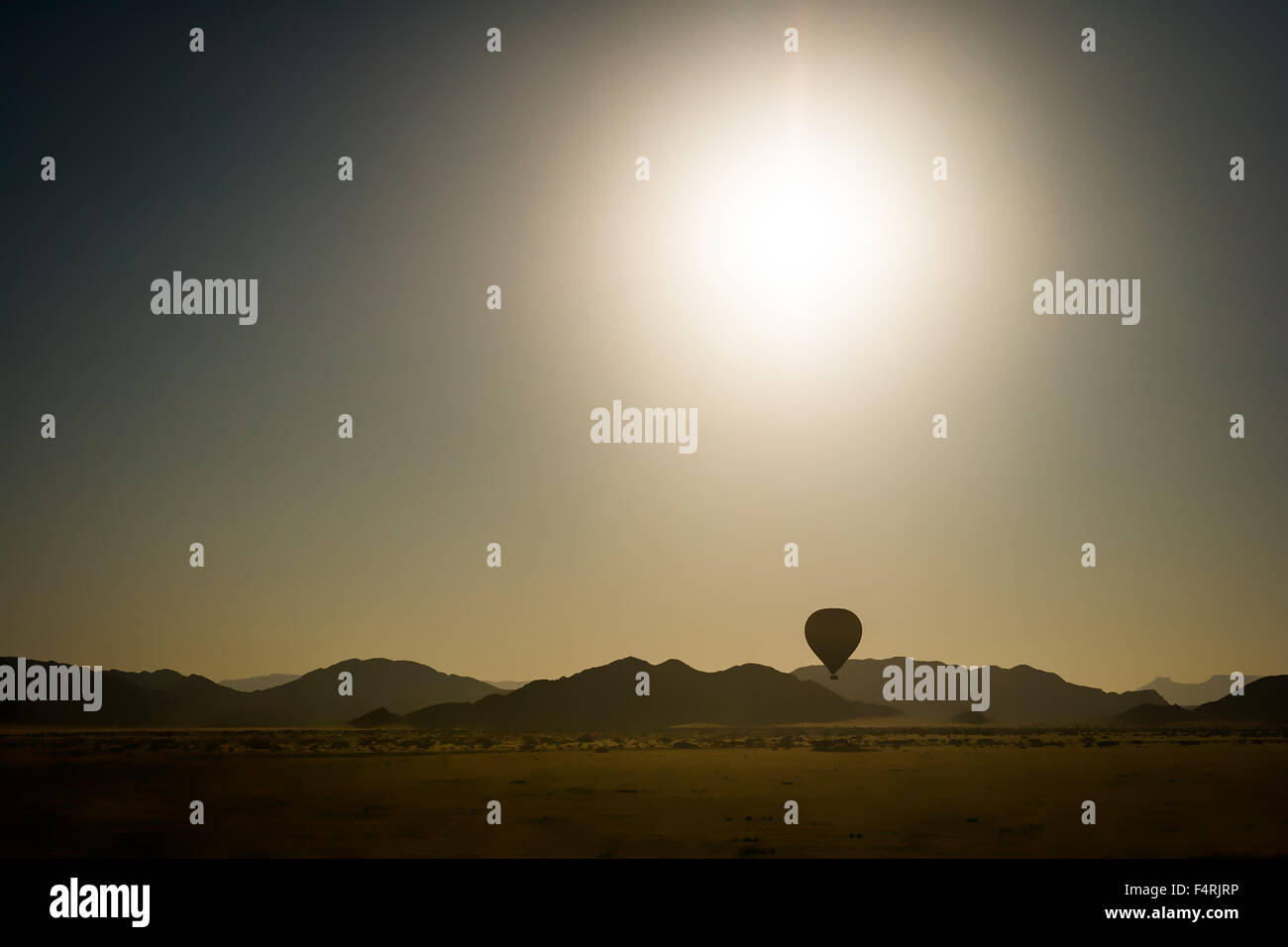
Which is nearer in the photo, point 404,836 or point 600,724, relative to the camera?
point 404,836

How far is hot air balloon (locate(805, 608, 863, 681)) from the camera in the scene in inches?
3125

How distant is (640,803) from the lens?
4412cm

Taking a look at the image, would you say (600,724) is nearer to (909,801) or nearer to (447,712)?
(447,712)

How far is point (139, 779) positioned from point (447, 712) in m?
125

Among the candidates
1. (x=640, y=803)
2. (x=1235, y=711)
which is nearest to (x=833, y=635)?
(x=640, y=803)

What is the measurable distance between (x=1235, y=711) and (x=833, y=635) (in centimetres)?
12100

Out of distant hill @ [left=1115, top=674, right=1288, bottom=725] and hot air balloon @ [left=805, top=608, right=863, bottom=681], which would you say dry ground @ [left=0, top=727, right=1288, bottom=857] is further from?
distant hill @ [left=1115, top=674, right=1288, bottom=725]

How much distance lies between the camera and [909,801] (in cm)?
4494

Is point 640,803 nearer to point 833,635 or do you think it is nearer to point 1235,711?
point 833,635

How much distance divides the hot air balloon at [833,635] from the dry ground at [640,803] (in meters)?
7.13

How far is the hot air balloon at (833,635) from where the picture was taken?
79375 millimetres

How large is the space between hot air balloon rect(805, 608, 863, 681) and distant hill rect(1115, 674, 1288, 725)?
327ft

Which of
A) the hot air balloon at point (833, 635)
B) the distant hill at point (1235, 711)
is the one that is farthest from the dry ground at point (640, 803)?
the distant hill at point (1235, 711)
